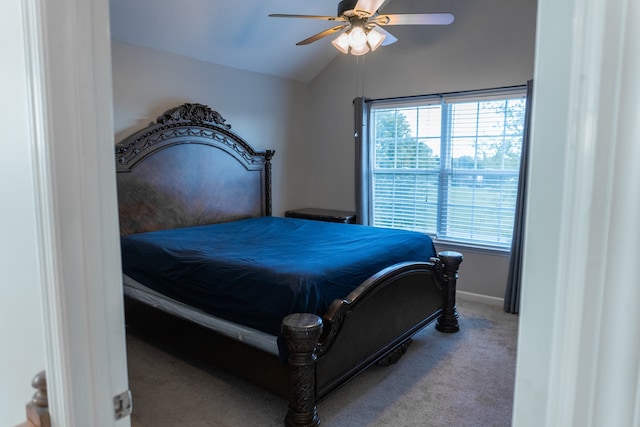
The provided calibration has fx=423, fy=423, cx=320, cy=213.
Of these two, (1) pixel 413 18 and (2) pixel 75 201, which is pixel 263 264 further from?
(1) pixel 413 18

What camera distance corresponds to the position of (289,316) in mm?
2129

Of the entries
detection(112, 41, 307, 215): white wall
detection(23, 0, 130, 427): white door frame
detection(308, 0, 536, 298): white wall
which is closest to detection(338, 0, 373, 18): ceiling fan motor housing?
detection(308, 0, 536, 298): white wall

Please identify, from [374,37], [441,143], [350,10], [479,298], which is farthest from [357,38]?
[479,298]

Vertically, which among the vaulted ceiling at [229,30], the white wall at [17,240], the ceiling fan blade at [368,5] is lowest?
the white wall at [17,240]

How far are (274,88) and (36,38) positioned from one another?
4.45 metres

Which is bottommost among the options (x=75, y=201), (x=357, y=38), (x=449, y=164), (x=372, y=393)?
(x=372, y=393)

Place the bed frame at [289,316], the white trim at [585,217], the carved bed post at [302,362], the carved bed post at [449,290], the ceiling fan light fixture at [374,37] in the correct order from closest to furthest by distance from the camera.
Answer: the white trim at [585,217] → the carved bed post at [302,362] → the bed frame at [289,316] → the ceiling fan light fixture at [374,37] → the carved bed post at [449,290]

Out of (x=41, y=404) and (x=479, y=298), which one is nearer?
(x=41, y=404)

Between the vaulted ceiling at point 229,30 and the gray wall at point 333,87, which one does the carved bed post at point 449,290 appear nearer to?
the gray wall at point 333,87

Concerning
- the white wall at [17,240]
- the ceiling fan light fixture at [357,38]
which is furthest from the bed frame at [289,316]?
the ceiling fan light fixture at [357,38]

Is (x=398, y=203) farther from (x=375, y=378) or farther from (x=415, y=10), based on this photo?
(x=375, y=378)

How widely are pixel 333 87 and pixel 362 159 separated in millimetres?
1065

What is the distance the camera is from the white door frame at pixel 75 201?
78 cm

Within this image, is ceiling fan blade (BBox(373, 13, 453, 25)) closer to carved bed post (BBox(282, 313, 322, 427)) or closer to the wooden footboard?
the wooden footboard
